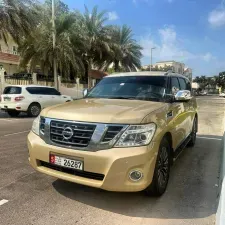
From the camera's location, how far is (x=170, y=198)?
3.99 m

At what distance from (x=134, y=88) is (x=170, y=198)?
1.95 meters

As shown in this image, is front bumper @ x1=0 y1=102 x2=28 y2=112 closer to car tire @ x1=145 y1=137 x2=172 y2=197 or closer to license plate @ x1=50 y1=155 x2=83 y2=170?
license plate @ x1=50 y1=155 x2=83 y2=170

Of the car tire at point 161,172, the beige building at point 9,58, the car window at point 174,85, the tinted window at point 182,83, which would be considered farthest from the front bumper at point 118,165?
the beige building at point 9,58

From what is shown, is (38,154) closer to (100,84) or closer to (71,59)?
(100,84)

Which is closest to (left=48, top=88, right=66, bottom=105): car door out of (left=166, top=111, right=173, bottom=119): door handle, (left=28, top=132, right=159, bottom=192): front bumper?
(left=166, top=111, right=173, bottom=119): door handle

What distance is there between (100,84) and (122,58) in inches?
1111

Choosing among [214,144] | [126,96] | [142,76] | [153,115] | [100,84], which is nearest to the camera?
[153,115]

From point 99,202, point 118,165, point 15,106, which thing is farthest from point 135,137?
point 15,106

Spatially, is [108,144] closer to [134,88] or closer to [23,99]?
[134,88]

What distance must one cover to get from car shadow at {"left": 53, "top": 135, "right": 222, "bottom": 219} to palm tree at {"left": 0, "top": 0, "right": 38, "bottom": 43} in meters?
12.8

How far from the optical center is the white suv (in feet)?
44.7

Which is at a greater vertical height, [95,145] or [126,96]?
[126,96]

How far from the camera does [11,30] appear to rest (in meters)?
15.1

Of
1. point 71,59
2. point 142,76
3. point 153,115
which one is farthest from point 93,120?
point 71,59
